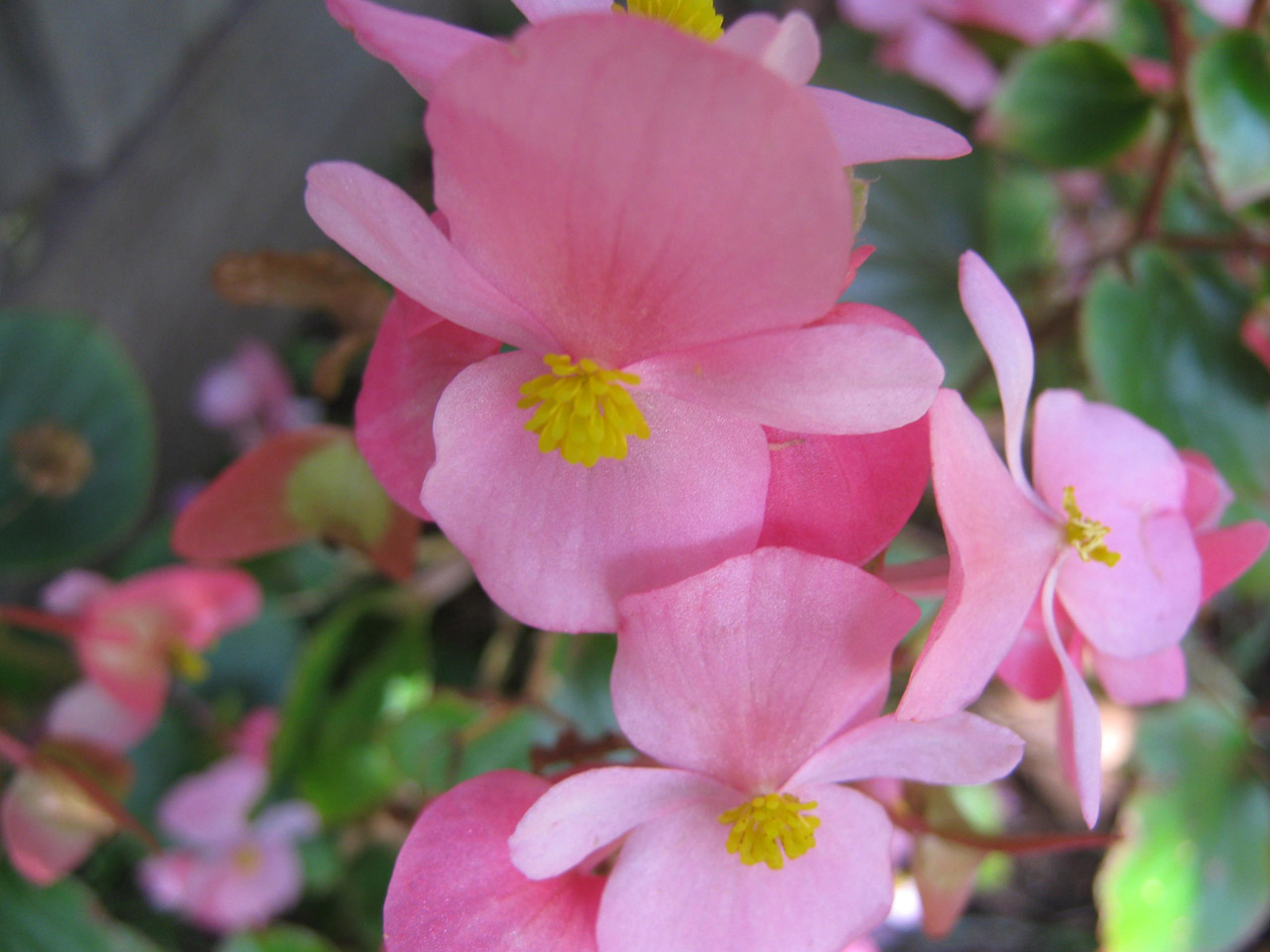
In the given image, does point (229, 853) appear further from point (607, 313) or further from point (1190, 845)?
point (1190, 845)

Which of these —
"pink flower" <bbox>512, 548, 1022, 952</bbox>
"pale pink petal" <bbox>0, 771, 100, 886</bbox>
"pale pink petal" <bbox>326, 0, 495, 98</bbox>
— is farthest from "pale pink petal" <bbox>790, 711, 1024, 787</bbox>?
"pale pink petal" <bbox>0, 771, 100, 886</bbox>

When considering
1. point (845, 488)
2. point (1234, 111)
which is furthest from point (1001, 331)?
point (1234, 111)

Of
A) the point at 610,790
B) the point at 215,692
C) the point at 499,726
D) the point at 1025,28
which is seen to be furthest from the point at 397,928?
the point at 1025,28

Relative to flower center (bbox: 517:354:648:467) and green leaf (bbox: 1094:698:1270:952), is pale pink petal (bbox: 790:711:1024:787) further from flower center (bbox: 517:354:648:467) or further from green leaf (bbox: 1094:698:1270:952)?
green leaf (bbox: 1094:698:1270:952)

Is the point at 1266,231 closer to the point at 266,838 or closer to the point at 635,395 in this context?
the point at 635,395

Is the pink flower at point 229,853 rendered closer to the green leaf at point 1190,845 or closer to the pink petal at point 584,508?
the pink petal at point 584,508

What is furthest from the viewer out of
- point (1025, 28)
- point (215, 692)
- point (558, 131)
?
point (215, 692)

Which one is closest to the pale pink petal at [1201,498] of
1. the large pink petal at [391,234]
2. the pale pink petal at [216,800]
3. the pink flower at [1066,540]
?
the pink flower at [1066,540]
